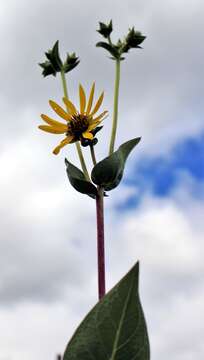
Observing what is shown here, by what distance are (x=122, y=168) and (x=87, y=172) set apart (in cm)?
14

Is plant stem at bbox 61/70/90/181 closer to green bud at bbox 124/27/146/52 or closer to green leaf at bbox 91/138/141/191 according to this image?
green leaf at bbox 91/138/141/191

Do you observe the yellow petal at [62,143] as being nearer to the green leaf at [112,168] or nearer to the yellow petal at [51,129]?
the yellow petal at [51,129]

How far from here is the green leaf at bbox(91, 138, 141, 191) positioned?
1386 millimetres

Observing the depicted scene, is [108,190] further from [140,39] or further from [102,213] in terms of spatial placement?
[140,39]

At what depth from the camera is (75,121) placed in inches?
64.7

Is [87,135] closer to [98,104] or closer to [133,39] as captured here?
[98,104]

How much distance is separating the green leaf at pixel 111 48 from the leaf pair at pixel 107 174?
407 mm

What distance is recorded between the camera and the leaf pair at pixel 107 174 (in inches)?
54.6

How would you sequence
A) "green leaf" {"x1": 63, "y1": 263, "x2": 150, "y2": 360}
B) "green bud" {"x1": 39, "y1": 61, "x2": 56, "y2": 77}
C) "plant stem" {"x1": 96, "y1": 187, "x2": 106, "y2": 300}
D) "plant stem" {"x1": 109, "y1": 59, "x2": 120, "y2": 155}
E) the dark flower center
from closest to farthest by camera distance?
"green leaf" {"x1": 63, "y1": 263, "x2": 150, "y2": 360}
"plant stem" {"x1": 96, "y1": 187, "x2": 106, "y2": 300}
"plant stem" {"x1": 109, "y1": 59, "x2": 120, "y2": 155}
the dark flower center
"green bud" {"x1": 39, "y1": 61, "x2": 56, "y2": 77}

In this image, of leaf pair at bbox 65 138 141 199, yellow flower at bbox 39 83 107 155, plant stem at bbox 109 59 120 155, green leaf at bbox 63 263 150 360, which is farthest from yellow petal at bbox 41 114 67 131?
green leaf at bbox 63 263 150 360

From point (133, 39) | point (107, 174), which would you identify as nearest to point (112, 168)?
point (107, 174)

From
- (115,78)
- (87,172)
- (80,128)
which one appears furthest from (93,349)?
(115,78)

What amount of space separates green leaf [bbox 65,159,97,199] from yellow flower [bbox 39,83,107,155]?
0.57 ft

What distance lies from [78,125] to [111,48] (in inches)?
12.3
